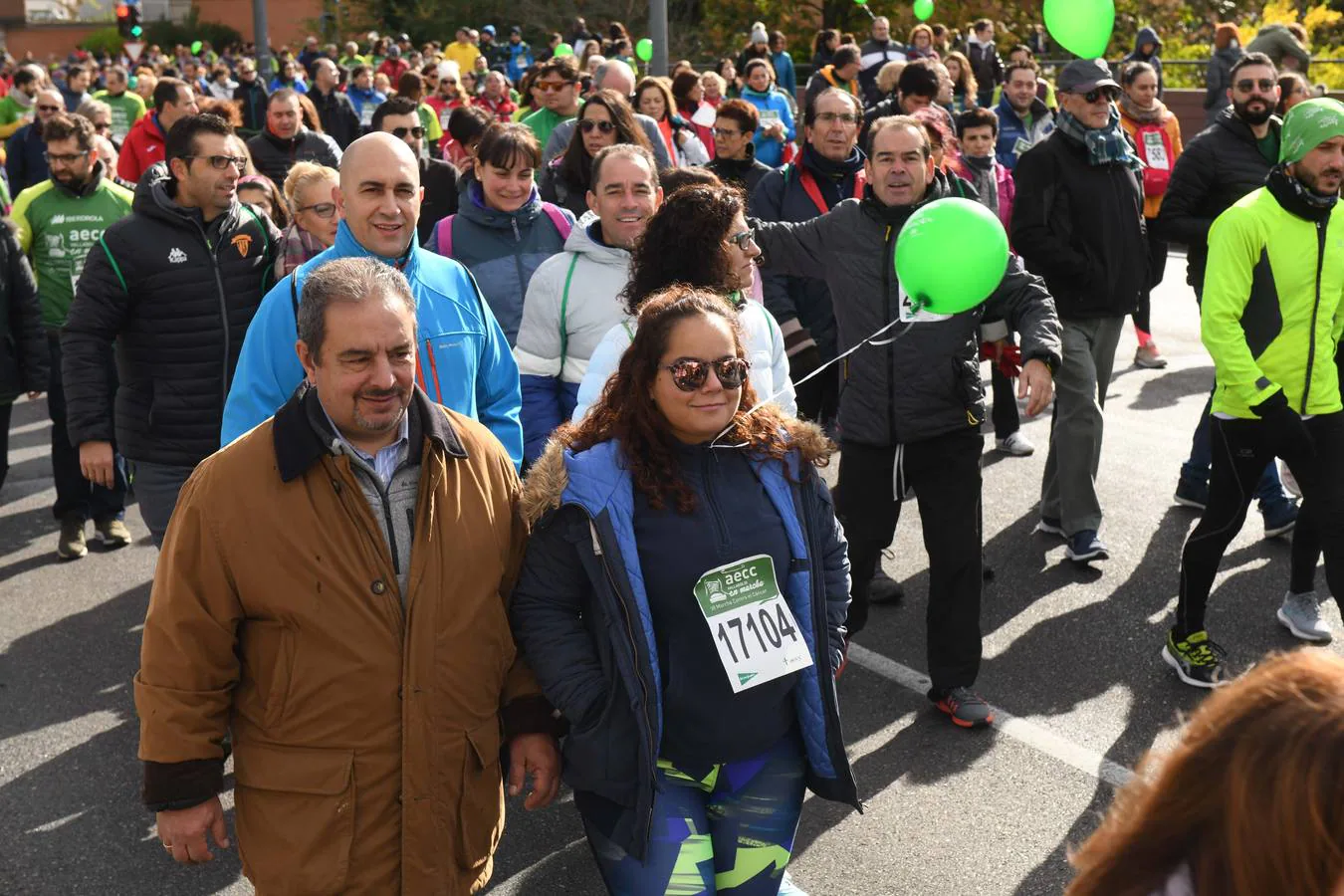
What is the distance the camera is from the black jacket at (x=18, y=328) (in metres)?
7.04

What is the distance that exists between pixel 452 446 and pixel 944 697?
2731 millimetres

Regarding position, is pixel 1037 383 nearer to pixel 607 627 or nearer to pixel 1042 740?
pixel 1042 740

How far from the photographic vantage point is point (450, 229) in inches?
229

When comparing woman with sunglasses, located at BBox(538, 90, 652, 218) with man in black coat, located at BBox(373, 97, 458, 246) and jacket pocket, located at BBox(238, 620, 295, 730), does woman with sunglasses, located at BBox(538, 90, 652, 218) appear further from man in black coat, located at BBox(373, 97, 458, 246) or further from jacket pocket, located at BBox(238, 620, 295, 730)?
jacket pocket, located at BBox(238, 620, 295, 730)

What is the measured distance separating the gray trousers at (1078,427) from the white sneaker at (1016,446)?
1.76m

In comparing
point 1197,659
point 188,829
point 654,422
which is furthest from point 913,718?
point 188,829

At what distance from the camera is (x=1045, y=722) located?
5.30m

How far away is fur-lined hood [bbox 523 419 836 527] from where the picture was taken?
3.19 meters

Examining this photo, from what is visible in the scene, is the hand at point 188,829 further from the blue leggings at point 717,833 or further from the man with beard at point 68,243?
the man with beard at point 68,243

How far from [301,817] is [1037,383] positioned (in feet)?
Answer: 8.31

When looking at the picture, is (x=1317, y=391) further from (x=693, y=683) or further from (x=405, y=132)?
(x=405, y=132)

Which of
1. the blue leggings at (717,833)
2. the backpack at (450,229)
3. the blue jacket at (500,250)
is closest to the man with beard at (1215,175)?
the backpack at (450,229)

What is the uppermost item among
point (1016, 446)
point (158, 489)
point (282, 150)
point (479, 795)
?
point (282, 150)

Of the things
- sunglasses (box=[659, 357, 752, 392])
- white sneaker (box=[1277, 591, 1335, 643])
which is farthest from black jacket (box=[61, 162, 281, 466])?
white sneaker (box=[1277, 591, 1335, 643])
